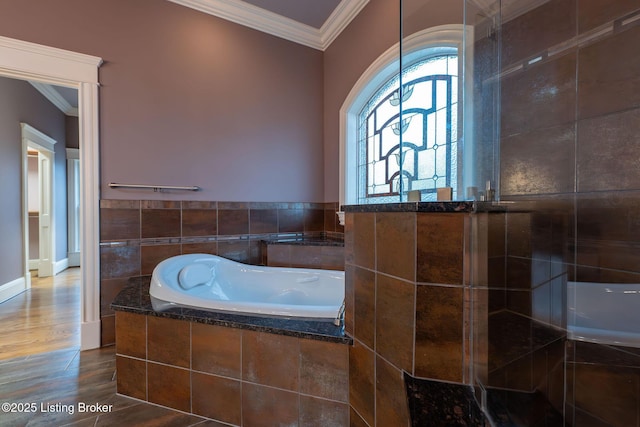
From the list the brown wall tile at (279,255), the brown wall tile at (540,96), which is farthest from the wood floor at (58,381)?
the brown wall tile at (540,96)

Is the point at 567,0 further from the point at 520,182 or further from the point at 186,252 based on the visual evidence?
the point at 186,252

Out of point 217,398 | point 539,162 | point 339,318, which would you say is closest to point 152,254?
point 217,398

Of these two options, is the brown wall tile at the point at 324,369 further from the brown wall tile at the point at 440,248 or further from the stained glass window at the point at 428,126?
the stained glass window at the point at 428,126

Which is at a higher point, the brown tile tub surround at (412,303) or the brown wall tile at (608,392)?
the brown tile tub surround at (412,303)

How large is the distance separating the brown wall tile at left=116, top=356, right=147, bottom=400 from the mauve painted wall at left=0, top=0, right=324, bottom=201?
47.4 inches

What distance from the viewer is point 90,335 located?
197 cm

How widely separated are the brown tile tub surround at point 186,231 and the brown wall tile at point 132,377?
2.48 ft

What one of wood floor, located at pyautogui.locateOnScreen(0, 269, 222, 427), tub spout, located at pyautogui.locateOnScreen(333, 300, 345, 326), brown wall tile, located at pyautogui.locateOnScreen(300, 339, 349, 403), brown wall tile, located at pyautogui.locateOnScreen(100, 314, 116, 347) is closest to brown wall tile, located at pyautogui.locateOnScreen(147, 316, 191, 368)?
wood floor, located at pyautogui.locateOnScreen(0, 269, 222, 427)

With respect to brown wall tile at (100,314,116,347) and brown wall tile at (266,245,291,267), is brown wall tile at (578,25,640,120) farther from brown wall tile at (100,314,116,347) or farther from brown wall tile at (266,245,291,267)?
brown wall tile at (100,314,116,347)

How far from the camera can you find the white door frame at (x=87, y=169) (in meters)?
1.88

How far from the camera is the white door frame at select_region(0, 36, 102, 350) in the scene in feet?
6.17

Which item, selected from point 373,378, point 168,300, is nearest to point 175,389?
point 168,300

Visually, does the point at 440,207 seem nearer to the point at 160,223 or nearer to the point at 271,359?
the point at 271,359

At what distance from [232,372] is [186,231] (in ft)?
4.49
